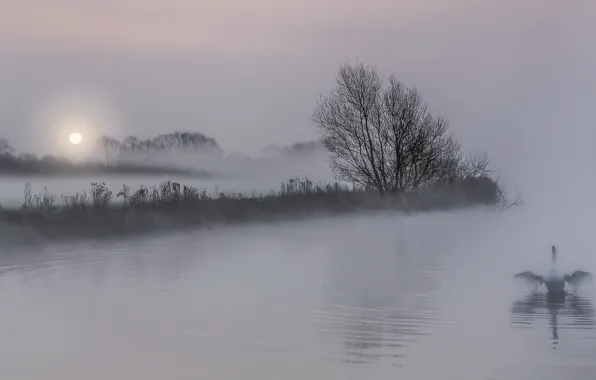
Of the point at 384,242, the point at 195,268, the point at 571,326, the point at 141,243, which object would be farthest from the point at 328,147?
the point at 571,326

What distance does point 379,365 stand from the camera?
5980 mm

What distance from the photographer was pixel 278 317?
312 inches

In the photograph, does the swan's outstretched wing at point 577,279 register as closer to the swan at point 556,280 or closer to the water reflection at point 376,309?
the swan at point 556,280

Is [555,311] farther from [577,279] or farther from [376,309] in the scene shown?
[376,309]

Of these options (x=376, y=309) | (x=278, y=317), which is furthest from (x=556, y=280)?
(x=278, y=317)

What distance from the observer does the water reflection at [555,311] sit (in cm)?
760

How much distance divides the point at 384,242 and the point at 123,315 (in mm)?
9683

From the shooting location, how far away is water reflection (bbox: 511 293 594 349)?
760 centimetres

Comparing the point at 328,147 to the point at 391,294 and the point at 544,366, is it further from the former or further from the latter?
the point at 544,366

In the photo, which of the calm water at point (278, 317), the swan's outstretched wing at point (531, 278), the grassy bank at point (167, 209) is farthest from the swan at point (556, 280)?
the grassy bank at point (167, 209)

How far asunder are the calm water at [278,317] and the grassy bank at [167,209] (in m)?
1.81

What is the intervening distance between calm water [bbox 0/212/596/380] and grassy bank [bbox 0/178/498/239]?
1809mm

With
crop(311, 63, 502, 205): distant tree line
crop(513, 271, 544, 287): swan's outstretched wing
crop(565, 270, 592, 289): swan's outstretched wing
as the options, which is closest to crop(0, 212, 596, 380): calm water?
crop(513, 271, 544, 287): swan's outstretched wing

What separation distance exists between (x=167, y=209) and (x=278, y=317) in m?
11.1
